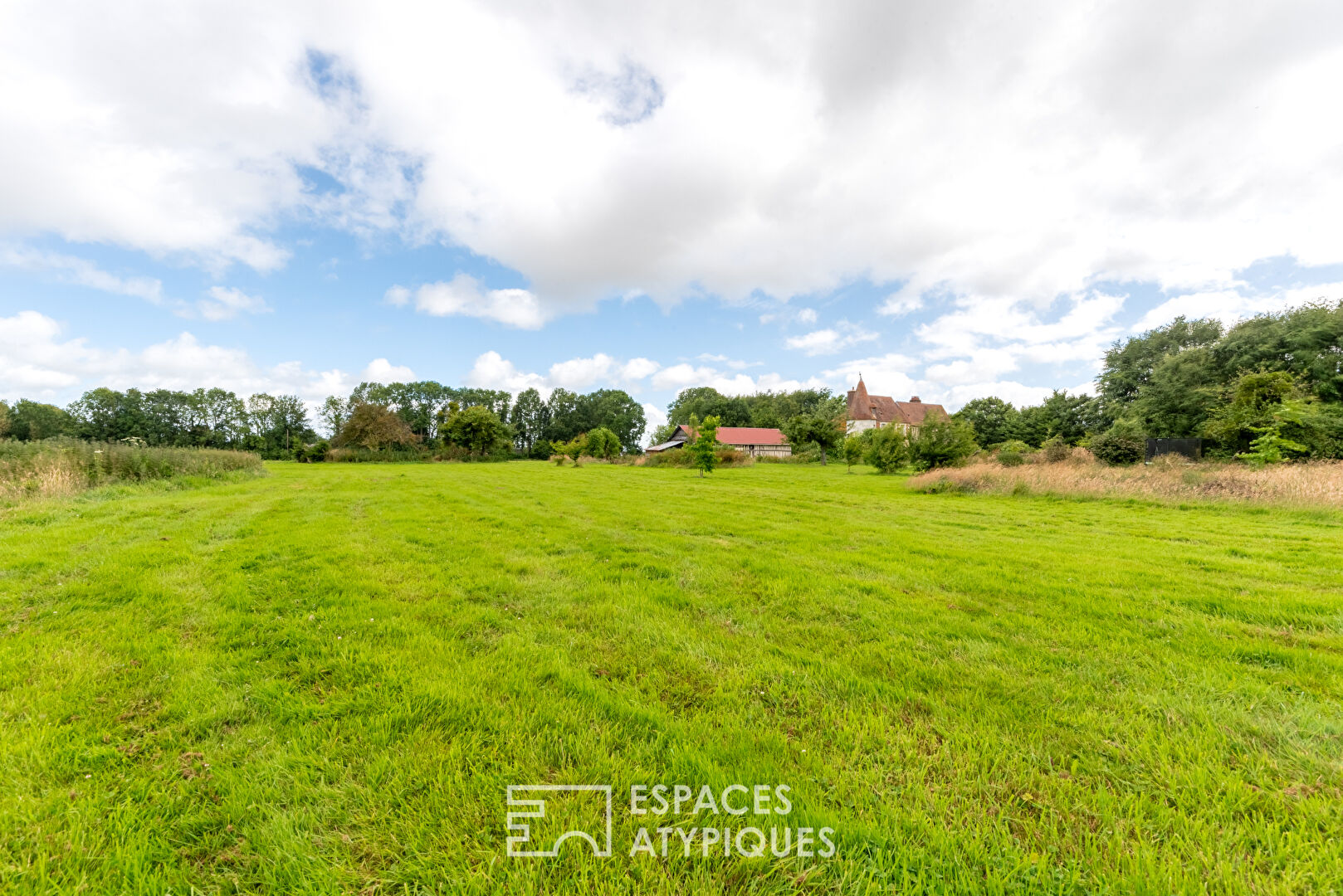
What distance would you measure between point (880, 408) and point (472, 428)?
5308 centimetres

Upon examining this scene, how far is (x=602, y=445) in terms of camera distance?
51.9 meters

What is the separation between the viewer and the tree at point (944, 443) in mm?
23469

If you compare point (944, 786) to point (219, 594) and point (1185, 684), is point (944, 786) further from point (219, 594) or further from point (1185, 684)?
point (219, 594)

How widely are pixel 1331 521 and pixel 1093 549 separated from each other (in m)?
7.44

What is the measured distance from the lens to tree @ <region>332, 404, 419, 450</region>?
144 feet

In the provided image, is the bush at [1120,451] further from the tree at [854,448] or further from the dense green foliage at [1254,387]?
the tree at [854,448]

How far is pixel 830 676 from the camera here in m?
3.03

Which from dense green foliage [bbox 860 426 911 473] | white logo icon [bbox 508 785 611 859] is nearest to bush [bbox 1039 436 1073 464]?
dense green foliage [bbox 860 426 911 473]

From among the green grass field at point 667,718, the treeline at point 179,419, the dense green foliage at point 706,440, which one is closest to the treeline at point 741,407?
the dense green foliage at point 706,440

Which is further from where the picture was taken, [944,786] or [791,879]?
[944,786]

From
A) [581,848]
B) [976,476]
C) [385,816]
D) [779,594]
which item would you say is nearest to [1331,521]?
[976,476]

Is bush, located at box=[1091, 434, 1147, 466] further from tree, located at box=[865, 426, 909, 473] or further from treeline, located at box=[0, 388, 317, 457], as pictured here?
treeline, located at box=[0, 388, 317, 457]

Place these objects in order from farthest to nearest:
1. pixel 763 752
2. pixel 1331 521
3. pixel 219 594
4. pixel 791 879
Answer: pixel 1331 521, pixel 219 594, pixel 763 752, pixel 791 879

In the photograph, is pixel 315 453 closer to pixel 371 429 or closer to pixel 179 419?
pixel 371 429
